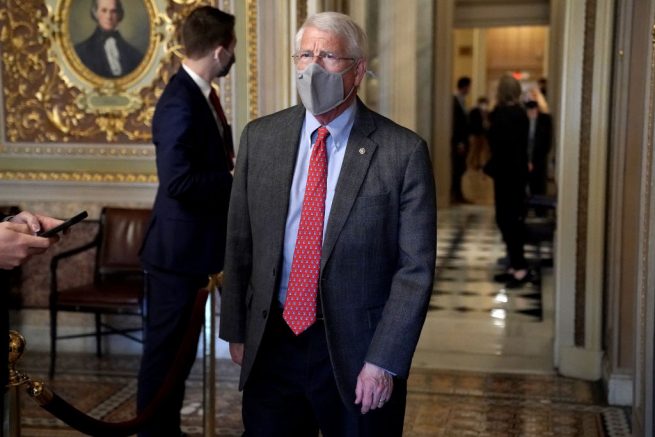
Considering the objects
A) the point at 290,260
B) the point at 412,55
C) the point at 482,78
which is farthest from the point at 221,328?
the point at 482,78

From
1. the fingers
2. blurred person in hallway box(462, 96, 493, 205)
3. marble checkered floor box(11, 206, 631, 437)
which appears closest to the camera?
the fingers

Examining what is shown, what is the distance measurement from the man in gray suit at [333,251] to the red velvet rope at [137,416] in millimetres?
467

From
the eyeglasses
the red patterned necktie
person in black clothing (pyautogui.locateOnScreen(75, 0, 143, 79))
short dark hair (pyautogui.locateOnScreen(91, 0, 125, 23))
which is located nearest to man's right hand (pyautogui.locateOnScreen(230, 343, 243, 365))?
the red patterned necktie

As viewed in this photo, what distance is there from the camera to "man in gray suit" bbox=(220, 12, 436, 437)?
2.64 m

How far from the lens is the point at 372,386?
2619 mm

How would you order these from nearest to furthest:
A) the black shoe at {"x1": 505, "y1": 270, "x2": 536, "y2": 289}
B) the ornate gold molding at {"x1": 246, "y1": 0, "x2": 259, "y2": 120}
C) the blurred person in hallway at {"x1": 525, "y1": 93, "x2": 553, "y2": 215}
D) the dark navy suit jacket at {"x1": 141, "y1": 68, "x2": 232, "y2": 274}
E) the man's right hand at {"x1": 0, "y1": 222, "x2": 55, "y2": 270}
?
the man's right hand at {"x1": 0, "y1": 222, "x2": 55, "y2": 270} → the dark navy suit jacket at {"x1": 141, "y1": 68, "x2": 232, "y2": 274} → the ornate gold molding at {"x1": 246, "y1": 0, "x2": 259, "y2": 120} → the black shoe at {"x1": 505, "y1": 270, "x2": 536, "y2": 289} → the blurred person in hallway at {"x1": 525, "y1": 93, "x2": 553, "y2": 215}

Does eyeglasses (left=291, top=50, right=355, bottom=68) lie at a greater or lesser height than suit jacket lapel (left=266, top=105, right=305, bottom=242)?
greater

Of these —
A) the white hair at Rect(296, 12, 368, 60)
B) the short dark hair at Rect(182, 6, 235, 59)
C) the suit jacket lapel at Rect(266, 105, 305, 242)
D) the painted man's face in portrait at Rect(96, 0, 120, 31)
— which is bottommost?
the suit jacket lapel at Rect(266, 105, 305, 242)

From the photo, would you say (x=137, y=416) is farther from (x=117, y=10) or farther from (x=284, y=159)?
(x=117, y=10)

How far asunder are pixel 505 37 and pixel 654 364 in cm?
2129

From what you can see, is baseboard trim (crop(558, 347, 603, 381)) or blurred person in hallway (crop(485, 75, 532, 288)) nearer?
baseboard trim (crop(558, 347, 603, 381))

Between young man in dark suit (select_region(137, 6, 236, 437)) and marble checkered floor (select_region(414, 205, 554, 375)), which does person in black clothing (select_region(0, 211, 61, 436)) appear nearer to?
young man in dark suit (select_region(137, 6, 236, 437))

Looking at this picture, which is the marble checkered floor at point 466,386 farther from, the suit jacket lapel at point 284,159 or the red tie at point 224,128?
the suit jacket lapel at point 284,159

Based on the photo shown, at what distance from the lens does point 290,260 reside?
275 centimetres
